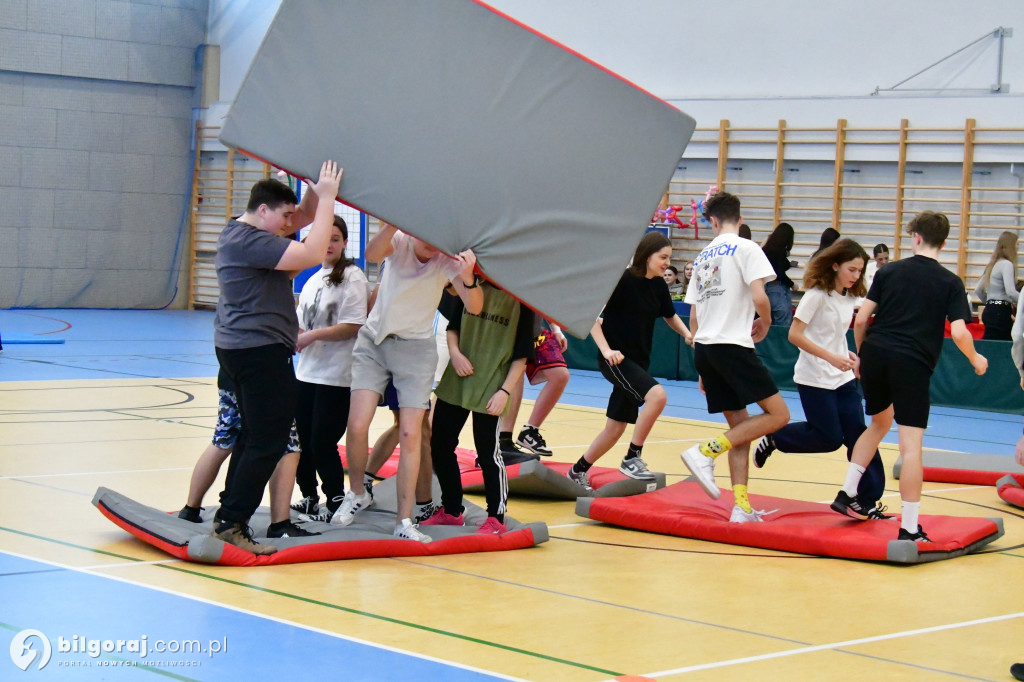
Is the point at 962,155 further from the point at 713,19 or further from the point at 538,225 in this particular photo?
the point at 538,225

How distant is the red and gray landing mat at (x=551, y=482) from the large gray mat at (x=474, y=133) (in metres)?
1.77

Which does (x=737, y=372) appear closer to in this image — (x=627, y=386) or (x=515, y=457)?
(x=627, y=386)

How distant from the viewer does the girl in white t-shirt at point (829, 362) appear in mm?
5836

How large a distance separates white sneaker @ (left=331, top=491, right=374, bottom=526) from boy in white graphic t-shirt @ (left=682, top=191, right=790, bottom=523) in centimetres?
157

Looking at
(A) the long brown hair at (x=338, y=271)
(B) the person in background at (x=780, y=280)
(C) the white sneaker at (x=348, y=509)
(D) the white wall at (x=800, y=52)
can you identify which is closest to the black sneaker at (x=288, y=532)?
(C) the white sneaker at (x=348, y=509)

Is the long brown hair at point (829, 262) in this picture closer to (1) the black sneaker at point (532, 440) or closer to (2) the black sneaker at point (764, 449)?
(2) the black sneaker at point (764, 449)

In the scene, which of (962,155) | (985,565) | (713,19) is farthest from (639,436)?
(713,19)

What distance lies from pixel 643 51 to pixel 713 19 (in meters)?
1.08

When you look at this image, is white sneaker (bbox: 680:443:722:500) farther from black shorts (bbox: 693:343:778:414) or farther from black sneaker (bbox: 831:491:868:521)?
black sneaker (bbox: 831:491:868:521)

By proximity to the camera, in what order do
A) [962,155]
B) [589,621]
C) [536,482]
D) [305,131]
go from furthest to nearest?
1. [962,155]
2. [536,482]
3. [305,131]
4. [589,621]

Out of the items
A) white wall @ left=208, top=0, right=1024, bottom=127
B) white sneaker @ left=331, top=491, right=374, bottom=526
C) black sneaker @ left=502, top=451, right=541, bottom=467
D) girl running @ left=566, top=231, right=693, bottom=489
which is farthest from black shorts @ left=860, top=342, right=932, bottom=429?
white wall @ left=208, top=0, right=1024, bottom=127

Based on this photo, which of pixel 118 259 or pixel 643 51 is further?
pixel 118 259

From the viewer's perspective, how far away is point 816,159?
1472cm

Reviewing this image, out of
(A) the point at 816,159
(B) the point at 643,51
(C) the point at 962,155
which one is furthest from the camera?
(B) the point at 643,51
